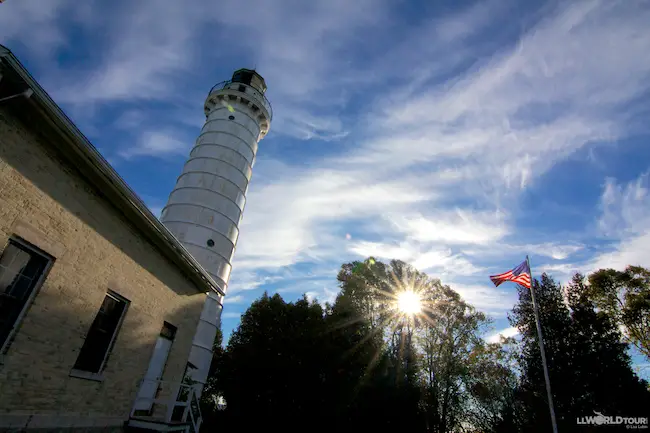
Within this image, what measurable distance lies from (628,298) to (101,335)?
30579 mm

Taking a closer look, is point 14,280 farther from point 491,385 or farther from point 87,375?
point 491,385

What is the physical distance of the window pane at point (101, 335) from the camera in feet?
22.9

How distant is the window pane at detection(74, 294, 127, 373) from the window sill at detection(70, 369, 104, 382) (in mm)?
137

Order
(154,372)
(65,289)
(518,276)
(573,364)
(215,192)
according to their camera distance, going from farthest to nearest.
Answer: (573,364) < (215,192) < (518,276) < (154,372) < (65,289)

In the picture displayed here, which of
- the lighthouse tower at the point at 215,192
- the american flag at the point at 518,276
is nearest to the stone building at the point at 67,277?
the lighthouse tower at the point at 215,192

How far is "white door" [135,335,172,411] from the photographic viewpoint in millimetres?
9195

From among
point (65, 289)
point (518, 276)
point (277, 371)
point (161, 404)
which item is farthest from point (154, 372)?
point (518, 276)

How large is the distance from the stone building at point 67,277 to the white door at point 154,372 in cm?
17

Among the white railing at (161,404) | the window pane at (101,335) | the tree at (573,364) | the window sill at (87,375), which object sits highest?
the tree at (573,364)

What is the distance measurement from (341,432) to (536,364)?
14.9 meters

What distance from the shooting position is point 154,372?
937cm

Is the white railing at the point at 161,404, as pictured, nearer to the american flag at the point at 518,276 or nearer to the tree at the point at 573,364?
the american flag at the point at 518,276

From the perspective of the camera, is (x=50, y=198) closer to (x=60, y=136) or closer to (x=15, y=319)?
(x=60, y=136)

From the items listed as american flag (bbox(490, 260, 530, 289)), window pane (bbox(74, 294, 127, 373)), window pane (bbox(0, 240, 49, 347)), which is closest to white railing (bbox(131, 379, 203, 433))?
window pane (bbox(74, 294, 127, 373))
